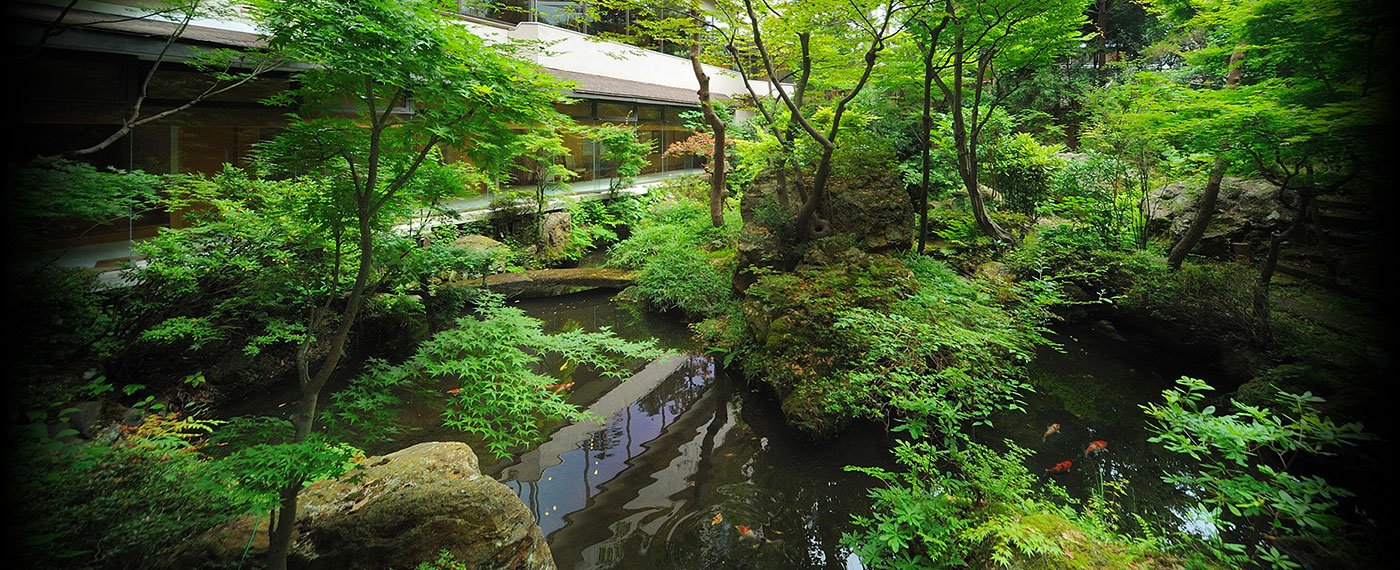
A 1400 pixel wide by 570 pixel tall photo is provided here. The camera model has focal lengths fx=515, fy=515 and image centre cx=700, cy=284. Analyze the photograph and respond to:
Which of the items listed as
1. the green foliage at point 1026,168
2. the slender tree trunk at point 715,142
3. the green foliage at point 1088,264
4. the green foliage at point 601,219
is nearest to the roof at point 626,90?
the slender tree trunk at point 715,142

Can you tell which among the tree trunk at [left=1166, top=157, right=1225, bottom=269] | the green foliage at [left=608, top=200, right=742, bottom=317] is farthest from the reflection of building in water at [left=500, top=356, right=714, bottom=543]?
the tree trunk at [left=1166, top=157, right=1225, bottom=269]

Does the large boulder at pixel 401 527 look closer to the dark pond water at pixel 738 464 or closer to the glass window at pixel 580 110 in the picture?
the dark pond water at pixel 738 464

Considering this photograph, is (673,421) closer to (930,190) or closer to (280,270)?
(280,270)

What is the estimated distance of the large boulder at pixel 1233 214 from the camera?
7.16 m

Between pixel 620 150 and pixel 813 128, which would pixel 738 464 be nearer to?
pixel 813 128

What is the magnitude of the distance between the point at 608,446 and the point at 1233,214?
31.1 feet

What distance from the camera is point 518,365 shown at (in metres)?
4.37

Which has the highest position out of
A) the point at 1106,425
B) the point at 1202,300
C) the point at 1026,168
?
the point at 1026,168

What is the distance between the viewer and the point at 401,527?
312 centimetres

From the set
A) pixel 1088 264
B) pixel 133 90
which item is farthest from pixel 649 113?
pixel 1088 264

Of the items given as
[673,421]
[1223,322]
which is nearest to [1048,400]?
[1223,322]

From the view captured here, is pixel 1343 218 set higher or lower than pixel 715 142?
lower

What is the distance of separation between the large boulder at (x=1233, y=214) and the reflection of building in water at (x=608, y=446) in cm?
751

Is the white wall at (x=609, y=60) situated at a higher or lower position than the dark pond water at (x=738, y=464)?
higher
